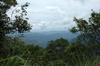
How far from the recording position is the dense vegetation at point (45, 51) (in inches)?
107

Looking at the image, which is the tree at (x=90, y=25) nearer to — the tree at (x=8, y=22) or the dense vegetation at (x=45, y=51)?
the dense vegetation at (x=45, y=51)

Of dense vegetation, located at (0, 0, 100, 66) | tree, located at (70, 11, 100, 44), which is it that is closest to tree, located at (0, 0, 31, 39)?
dense vegetation, located at (0, 0, 100, 66)

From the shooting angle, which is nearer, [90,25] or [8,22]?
[8,22]

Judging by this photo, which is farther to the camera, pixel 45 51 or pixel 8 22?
pixel 45 51

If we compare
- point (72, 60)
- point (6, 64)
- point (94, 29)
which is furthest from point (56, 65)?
point (94, 29)

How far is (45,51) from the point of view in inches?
1104

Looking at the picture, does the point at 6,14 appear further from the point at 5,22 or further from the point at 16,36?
the point at 16,36

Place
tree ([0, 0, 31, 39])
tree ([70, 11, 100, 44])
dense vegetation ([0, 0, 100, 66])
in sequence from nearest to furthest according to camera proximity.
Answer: dense vegetation ([0, 0, 100, 66]) < tree ([0, 0, 31, 39]) < tree ([70, 11, 100, 44])

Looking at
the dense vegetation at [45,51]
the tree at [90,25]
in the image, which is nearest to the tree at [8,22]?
the dense vegetation at [45,51]

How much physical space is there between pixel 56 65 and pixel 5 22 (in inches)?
626

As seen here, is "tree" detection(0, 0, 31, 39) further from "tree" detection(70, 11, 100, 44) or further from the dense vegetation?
"tree" detection(70, 11, 100, 44)

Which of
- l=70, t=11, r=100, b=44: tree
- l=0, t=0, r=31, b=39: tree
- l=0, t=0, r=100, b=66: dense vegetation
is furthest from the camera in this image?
l=70, t=11, r=100, b=44: tree

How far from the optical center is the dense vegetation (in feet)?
8.88

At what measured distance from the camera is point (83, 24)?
109 feet
